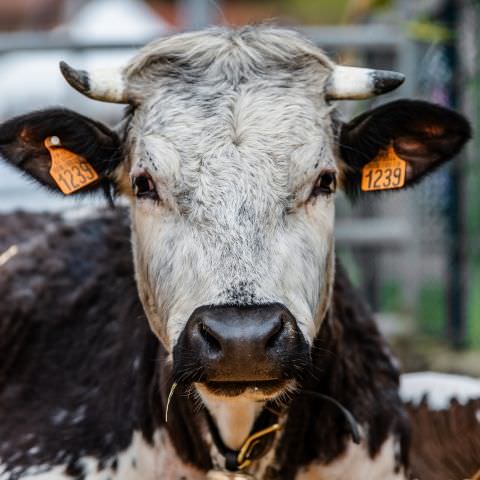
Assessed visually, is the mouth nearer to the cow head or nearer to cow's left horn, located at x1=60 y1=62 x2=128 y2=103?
the cow head

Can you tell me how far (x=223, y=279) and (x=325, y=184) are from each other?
63 centimetres

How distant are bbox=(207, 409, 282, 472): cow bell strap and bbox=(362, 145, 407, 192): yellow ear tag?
0.87m

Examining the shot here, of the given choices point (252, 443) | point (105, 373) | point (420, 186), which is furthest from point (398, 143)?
point (420, 186)

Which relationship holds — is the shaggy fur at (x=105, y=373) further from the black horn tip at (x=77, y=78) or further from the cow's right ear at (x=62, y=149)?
the black horn tip at (x=77, y=78)

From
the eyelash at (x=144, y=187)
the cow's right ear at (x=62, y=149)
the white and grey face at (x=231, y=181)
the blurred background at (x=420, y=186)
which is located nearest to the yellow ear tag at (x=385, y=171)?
the white and grey face at (x=231, y=181)

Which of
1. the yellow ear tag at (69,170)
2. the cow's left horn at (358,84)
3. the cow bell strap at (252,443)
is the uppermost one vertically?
the cow's left horn at (358,84)

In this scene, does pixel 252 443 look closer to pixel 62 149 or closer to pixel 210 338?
pixel 210 338

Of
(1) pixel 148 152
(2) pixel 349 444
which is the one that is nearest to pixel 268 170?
(1) pixel 148 152

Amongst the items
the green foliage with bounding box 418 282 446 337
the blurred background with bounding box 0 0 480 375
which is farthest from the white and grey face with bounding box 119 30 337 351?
the green foliage with bounding box 418 282 446 337

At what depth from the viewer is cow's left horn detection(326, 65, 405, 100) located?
346cm

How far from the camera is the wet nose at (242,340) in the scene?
2738mm

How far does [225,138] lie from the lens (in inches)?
126

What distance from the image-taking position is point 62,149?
3611 mm

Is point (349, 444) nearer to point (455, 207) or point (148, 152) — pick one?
point (148, 152)
